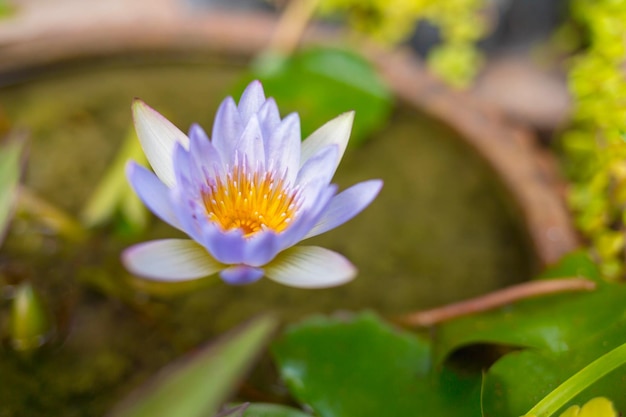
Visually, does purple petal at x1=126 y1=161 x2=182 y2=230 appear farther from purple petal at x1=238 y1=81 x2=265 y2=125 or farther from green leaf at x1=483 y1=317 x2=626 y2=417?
green leaf at x1=483 y1=317 x2=626 y2=417

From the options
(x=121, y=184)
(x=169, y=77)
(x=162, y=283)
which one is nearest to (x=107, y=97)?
(x=169, y=77)

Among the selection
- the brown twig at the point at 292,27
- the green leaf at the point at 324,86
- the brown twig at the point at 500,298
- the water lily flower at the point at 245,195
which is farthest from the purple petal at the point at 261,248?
the brown twig at the point at 292,27

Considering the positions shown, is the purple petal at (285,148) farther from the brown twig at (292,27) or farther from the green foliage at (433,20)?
the green foliage at (433,20)

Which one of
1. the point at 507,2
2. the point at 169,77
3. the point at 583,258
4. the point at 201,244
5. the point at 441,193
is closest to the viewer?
the point at 201,244

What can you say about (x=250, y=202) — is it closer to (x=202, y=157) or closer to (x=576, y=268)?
(x=202, y=157)

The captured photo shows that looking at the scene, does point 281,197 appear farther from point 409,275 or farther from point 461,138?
point 461,138

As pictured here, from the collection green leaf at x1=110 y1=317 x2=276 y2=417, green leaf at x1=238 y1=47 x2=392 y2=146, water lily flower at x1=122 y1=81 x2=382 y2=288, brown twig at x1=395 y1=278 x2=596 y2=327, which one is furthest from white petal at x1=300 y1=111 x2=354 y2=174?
green leaf at x1=238 y1=47 x2=392 y2=146
